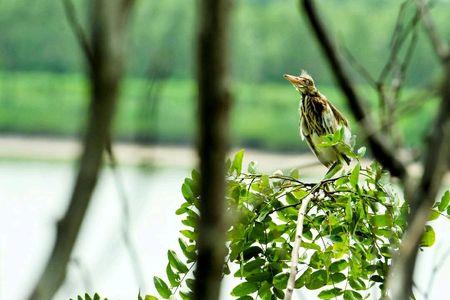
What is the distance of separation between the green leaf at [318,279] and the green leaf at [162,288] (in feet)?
0.49

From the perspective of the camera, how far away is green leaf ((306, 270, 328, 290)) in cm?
99

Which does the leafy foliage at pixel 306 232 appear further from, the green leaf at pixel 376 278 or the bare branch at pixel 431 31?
Answer: the bare branch at pixel 431 31

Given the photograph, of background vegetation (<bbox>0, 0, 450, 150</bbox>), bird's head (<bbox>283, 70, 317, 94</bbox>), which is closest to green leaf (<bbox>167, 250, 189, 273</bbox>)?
bird's head (<bbox>283, 70, 317, 94</bbox>)

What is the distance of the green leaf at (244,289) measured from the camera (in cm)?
99

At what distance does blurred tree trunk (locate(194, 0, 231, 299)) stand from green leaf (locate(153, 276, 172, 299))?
0.63 metres

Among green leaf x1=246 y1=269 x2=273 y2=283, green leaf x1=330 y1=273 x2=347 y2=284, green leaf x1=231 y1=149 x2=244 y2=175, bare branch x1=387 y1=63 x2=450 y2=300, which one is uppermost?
green leaf x1=231 y1=149 x2=244 y2=175

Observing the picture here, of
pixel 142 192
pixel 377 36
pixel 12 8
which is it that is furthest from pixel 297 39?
pixel 142 192

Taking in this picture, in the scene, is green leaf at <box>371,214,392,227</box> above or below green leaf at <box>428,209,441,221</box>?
below

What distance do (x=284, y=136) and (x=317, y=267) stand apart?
5951 millimetres

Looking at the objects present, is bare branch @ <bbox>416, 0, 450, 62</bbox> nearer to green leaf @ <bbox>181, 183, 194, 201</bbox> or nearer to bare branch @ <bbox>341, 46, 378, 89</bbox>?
bare branch @ <bbox>341, 46, 378, 89</bbox>

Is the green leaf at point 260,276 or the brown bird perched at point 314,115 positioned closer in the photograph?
the green leaf at point 260,276

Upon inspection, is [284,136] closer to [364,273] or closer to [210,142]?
[364,273]

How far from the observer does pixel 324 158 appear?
168 cm

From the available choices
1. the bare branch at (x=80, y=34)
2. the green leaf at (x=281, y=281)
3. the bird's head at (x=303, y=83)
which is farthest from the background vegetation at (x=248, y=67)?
the bare branch at (x=80, y=34)
